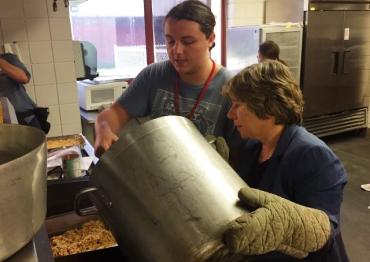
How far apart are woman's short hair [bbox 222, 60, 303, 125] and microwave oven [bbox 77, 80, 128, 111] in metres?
2.38

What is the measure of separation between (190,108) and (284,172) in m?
0.48

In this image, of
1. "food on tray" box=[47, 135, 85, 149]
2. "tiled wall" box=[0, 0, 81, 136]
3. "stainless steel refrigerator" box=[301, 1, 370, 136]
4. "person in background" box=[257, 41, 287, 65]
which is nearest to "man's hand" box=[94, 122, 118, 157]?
"food on tray" box=[47, 135, 85, 149]

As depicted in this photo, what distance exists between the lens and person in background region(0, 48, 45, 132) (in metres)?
2.49

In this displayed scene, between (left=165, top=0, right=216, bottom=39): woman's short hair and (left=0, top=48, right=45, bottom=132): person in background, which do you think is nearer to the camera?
(left=165, top=0, right=216, bottom=39): woman's short hair

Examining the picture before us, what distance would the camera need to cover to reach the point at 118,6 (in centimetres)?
398

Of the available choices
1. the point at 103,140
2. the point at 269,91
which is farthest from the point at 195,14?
the point at 103,140

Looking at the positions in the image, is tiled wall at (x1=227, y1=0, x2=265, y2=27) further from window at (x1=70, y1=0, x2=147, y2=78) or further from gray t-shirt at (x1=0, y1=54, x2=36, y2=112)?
gray t-shirt at (x1=0, y1=54, x2=36, y2=112)

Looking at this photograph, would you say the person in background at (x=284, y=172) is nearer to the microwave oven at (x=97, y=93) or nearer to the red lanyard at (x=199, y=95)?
the red lanyard at (x=199, y=95)

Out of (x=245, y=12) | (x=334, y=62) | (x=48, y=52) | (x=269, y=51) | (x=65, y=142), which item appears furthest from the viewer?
(x=245, y=12)

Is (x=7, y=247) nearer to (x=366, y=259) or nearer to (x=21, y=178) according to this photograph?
(x=21, y=178)

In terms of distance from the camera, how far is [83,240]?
1.26m

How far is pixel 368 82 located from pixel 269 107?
4.13 metres

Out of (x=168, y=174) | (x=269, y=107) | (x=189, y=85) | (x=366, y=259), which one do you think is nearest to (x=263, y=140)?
(x=269, y=107)

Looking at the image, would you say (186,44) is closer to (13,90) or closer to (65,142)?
(65,142)
